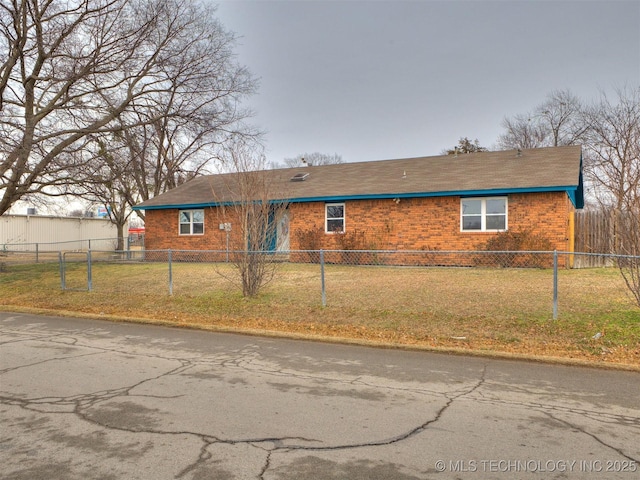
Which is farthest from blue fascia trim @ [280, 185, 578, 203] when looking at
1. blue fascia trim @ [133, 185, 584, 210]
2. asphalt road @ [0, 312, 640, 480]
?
asphalt road @ [0, 312, 640, 480]

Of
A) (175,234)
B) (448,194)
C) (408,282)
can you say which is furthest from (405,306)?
(175,234)

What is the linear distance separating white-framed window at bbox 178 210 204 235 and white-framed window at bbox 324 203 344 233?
6120 mm

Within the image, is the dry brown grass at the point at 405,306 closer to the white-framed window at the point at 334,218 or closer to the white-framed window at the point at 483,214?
the white-framed window at the point at 483,214

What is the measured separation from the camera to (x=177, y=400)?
468 centimetres

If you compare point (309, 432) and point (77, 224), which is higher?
point (77, 224)

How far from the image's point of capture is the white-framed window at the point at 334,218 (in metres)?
18.8

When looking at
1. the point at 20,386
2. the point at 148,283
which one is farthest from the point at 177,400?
the point at 148,283

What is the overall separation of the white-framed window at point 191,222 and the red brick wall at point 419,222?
1226 millimetres

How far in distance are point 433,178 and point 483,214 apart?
2.64 m

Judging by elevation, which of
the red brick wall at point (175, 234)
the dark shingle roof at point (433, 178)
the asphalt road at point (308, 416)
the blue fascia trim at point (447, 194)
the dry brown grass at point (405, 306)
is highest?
the dark shingle roof at point (433, 178)

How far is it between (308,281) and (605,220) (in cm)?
1034

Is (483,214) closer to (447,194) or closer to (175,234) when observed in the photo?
(447,194)

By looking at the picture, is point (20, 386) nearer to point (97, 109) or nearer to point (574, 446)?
point (574, 446)

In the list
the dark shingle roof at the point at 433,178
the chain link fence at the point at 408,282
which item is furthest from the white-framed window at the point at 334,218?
the chain link fence at the point at 408,282
